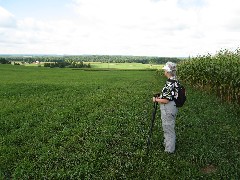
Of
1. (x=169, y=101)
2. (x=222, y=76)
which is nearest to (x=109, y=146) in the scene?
(x=169, y=101)

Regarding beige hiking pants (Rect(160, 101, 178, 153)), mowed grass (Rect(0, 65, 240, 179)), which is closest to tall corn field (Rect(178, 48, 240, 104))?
mowed grass (Rect(0, 65, 240, 179))

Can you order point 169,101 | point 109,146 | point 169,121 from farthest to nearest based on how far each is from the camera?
point 109,146 → point 169,121 → point 169,101

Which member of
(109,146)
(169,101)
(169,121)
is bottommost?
(109,146)

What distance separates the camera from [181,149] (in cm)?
1110

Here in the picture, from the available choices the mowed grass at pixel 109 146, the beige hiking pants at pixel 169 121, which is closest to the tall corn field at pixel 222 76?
the mowed grass at pixel 109 146

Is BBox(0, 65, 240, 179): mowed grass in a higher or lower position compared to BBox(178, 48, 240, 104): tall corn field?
lower

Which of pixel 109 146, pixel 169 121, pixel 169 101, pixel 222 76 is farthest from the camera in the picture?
pixel 222 76

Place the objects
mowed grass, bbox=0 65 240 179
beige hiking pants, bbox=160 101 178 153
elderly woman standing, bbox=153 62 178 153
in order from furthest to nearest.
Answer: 1. beige hiking pants, bbox=160 101 178 153
2. elderly woman standing, bbox=153 62 178 153
3. mowed grass, bbox=0 65 240 179

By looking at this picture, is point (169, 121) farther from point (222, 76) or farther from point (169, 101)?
point (222, 76)

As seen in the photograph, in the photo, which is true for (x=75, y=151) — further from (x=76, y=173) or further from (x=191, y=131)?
(x=191, y=131)

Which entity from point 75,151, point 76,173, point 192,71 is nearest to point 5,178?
point 76,173

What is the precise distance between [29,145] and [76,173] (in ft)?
9.96

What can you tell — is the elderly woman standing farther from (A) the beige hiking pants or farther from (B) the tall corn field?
(B) the tall corn field

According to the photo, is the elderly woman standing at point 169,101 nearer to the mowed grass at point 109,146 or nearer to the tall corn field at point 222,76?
the mowed grass at point 109,146
